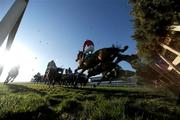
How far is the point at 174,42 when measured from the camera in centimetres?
768

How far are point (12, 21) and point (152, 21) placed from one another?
23.2ft

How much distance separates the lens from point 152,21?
26.1ft

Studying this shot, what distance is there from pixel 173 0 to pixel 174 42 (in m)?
1.41

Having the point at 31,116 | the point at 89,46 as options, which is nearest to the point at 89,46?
the point at 89,46

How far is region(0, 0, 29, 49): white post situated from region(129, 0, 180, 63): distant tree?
6.09 meters

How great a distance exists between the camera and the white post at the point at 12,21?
1464 millimetres

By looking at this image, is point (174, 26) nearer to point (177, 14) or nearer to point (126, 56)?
point (177, 14)

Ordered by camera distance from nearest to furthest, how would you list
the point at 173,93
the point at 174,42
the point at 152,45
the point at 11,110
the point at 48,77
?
the point at 11,110 < the point at 174,42 < the point at 152,45 < the point at 173,93 < the point at 48,77

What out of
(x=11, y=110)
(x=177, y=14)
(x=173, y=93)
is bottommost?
(x=11, y=110)

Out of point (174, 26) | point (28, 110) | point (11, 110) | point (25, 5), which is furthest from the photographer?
point (174, 26)

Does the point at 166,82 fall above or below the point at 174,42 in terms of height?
below

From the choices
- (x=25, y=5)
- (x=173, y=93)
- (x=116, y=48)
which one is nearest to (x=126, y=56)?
(x=116, y=48)

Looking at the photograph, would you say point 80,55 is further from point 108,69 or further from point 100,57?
point 108,69

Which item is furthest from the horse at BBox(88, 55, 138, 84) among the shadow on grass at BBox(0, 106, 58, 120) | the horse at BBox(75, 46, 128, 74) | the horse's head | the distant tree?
the shadow on grass at BBox(0, 106, 58, 120)
